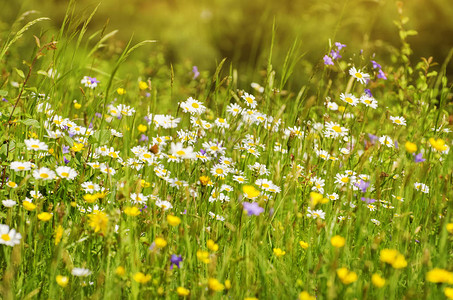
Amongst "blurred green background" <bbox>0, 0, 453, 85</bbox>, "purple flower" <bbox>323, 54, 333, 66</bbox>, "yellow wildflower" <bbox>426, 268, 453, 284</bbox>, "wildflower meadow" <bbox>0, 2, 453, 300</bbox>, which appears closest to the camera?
"yellow wildflower" <bbox>426, 268, 453, 284</bbox>

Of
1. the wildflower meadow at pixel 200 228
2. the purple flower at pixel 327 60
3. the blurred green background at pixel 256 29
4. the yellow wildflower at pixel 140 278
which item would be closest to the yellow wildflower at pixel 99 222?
the wildflower meadow at pixel 200 228

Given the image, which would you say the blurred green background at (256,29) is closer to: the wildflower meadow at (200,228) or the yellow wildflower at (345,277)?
the wildflower meadow at (200,228)

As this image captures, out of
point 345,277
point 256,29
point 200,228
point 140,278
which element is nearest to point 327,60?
point 200,228

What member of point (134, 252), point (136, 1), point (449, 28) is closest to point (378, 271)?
point (134, 252)

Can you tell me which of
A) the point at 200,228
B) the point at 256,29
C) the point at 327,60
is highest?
the point at 256,29

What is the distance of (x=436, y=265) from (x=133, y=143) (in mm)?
1467

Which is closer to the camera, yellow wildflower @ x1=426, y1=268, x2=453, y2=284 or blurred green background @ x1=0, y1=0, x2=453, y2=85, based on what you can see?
yellow wildflower @ x1=426, y1=268, x2=453, y2=284

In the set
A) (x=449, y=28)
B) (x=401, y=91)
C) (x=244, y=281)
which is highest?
(x=449, y=28)

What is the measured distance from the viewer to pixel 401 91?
276 cm

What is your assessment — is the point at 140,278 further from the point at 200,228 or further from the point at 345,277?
the point at 345,277

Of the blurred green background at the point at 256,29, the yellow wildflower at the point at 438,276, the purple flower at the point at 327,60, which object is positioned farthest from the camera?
the blurred green background at the point at 256,29

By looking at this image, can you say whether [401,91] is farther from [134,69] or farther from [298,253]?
[134,69]

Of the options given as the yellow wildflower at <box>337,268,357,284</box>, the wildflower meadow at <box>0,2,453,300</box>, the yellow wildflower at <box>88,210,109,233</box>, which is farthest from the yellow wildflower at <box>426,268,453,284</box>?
Result: the yellow wildflower at <box>88,210,109,233</box>

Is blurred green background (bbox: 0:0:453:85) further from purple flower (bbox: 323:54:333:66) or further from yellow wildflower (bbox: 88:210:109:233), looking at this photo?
yellow wildflower (bbox: 88:210:109:233)
